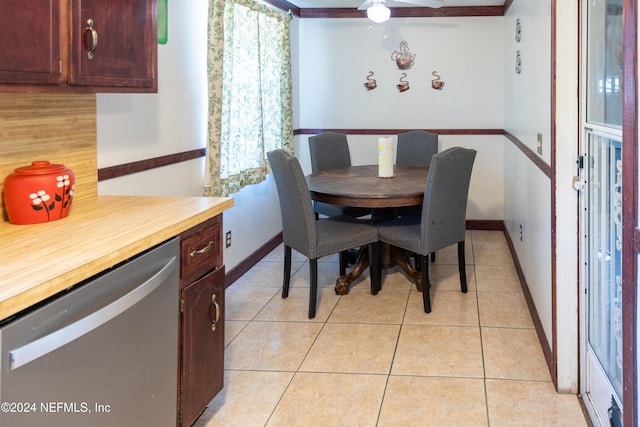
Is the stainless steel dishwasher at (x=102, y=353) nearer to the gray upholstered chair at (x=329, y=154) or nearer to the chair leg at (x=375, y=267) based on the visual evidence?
the chair leg at (x=375, y=267)

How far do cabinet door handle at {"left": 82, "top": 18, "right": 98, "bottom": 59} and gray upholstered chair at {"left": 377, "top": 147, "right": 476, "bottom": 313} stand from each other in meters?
2.00

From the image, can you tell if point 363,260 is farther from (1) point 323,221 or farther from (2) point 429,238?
(2) point 429,238

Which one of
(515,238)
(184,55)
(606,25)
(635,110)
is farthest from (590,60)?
(515,238)

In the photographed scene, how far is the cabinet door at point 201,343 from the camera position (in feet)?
6.50

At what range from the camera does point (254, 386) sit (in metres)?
2.59

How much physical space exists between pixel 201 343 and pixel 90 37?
1.06m

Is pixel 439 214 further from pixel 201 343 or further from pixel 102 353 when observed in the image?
pixel 102 353

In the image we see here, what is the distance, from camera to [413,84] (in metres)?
5.70

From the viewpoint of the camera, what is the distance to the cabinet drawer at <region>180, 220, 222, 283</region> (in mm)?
1952

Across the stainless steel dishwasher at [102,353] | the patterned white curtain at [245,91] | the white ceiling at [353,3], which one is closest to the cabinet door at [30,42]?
the stainless steel dishwasher at [102,353]

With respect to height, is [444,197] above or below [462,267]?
above

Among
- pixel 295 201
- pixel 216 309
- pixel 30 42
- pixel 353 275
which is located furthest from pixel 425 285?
pixel 30 42

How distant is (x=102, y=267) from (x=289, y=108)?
3.69 metres

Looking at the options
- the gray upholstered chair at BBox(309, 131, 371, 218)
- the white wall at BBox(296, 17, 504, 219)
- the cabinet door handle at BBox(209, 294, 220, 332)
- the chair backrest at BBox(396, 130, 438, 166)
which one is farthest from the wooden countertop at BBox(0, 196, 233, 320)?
the white wall at BBox(296, 17, 504, 219)
